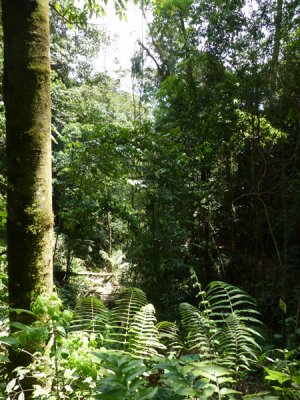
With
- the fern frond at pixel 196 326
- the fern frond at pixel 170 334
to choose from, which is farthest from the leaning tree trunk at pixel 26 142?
the fern frond at pixel 196 326

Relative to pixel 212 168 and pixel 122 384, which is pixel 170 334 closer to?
pixel 122 384

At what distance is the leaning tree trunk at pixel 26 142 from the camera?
1357 millimetres

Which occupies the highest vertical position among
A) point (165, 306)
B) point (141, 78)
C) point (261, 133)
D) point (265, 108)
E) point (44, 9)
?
point (141, 78)

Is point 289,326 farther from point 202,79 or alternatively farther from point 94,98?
point 94,98

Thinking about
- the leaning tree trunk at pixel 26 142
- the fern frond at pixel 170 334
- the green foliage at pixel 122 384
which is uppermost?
the leaning tree trunk at pixel 26 142

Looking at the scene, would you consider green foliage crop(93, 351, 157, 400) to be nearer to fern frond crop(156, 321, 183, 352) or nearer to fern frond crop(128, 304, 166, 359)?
fern frond crop(128, 304, 166, 359)

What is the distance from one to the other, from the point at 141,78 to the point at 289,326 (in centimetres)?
1211

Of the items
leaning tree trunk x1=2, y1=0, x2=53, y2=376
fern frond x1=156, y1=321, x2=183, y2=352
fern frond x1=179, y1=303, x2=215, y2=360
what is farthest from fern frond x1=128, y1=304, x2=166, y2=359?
leaning tree trunk x1=2, y1=0, x2=53, y2=376

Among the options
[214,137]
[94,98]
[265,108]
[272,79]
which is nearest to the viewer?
[272,79]

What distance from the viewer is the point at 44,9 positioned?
1.41m

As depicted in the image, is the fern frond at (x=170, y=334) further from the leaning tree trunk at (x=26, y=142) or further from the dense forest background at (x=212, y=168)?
the dense forest background at (x=212, y=168)

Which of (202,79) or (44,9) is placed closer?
(44,9)

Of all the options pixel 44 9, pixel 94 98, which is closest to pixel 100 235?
pixel 94 98

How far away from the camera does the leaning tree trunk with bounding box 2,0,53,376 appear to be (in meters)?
1.36
